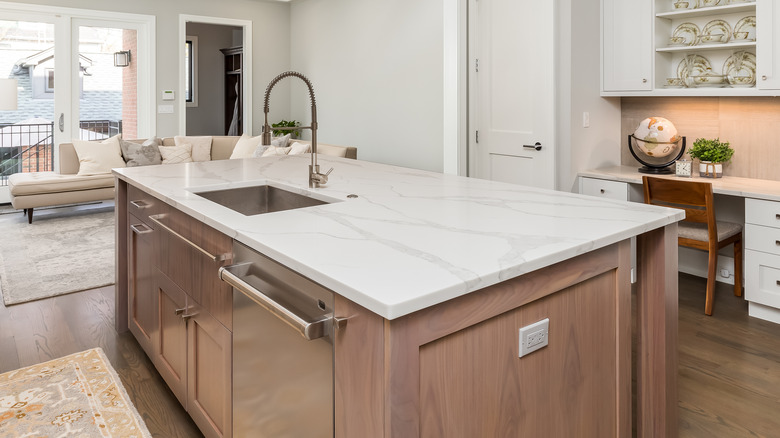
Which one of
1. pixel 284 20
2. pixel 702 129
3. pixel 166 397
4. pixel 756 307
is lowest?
pixel 166 397

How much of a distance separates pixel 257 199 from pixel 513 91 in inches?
93.6

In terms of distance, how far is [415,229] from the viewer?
1.50 metres

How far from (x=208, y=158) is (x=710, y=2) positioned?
5.46 meters

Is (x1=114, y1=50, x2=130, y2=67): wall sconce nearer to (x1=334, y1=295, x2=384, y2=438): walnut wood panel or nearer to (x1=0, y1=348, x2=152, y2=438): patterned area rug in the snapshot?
(x1=0, y1=348, x2=152, y2=438): patterned area rug

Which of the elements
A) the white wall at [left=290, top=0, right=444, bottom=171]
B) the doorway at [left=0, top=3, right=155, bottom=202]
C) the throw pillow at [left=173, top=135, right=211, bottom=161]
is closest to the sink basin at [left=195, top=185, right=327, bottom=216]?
the white wall at [left=290, top=0, right=444, bottom=171]

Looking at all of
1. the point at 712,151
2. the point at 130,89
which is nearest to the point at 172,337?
the point at 712,151

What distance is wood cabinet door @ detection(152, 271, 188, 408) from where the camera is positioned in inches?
80.0

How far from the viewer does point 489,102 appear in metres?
4.25

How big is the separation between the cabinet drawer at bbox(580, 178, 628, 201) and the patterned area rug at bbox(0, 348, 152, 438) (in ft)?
10.1

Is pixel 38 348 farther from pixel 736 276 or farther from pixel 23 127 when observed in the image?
pixel 23 127

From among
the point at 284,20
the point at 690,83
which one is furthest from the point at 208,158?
the point at 690,83

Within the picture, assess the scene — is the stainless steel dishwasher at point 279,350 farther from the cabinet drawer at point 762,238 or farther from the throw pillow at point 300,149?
the throw pillow at point 300,149

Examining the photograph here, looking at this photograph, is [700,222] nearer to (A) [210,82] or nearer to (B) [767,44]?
(B) [767,44]

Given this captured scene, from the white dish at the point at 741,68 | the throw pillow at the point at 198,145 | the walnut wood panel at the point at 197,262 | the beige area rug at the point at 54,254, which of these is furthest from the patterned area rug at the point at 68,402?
the throw pillow at the point at 198,145
